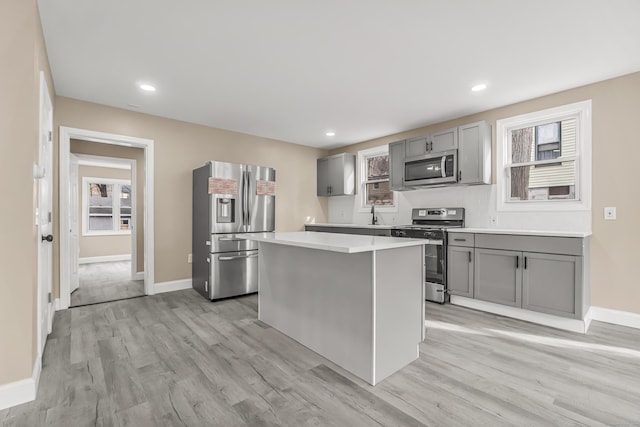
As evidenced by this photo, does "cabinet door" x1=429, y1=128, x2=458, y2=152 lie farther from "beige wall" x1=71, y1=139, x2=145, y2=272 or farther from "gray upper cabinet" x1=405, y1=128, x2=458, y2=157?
"beige wall" x1=71, y1=139, x2=145, y2=272

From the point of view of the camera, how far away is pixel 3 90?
1.74 meters

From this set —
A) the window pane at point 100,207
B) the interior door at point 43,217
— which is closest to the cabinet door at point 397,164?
the interior door at point 43,217

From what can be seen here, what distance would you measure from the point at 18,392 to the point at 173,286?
2582 mm

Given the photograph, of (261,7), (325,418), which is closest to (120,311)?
(325,418)

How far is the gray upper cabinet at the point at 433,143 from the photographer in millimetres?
4039

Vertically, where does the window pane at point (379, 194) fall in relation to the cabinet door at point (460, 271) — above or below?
above

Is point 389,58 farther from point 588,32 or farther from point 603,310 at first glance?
point 603,310

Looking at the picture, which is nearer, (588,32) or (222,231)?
(588,32)

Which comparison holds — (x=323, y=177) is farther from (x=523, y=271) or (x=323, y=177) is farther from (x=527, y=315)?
(x=527, y=315)

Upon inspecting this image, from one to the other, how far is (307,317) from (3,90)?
98.0 inches

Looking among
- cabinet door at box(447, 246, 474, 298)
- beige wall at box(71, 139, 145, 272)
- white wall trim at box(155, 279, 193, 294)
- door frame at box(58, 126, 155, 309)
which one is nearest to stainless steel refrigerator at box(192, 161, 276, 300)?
white wall trim at box(155, 279, 193, 294)

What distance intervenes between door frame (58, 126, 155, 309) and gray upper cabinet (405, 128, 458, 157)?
12.2ft

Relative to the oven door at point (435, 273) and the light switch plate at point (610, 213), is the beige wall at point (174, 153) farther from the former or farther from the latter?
the light switch plate at point (610, 213)

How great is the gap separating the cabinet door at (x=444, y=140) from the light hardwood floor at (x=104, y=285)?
15.2 feet
